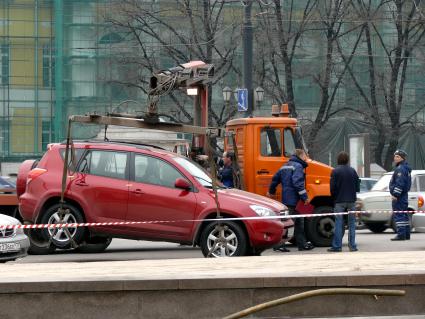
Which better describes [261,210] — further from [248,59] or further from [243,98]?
[248,59]

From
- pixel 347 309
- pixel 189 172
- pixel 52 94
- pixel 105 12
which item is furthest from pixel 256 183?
pixel 52 94

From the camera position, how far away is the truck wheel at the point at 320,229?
19.7 meters

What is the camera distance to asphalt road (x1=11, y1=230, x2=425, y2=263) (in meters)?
17.9

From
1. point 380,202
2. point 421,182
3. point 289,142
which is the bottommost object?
point 380,202

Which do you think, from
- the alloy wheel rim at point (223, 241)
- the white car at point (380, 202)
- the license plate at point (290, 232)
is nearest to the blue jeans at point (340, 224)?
the license plate at point (290, 232)

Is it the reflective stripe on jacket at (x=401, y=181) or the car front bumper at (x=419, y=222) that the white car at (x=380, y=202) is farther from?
the car front bumper at (x=419, y=222)

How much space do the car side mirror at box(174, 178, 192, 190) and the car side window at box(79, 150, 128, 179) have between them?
902 millimetres

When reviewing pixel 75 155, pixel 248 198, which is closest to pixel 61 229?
pixel 75 155

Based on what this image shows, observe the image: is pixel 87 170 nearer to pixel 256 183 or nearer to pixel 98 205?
pixel 98 205

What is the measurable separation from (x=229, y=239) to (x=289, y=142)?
407 cm

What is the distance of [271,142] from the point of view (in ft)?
66.4

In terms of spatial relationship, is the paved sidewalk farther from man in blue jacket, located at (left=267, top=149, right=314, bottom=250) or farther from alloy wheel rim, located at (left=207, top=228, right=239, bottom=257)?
man in blue jacket, located at (left=267, top=149, right=314, bottom=250)

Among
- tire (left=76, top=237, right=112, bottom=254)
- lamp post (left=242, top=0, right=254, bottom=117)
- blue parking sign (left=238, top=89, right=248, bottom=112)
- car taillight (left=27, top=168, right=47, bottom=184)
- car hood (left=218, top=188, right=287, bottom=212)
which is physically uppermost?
lamp post (left=242, top=0, right=254, bottom=117)

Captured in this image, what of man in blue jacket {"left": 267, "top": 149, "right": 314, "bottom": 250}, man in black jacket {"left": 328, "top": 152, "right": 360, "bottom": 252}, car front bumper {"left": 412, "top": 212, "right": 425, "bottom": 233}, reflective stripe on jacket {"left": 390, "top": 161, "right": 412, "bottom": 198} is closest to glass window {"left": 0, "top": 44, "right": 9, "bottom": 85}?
reflective stripe on jacket {"left": 390, "top": 161, "right": 412, "bottom": 198}
